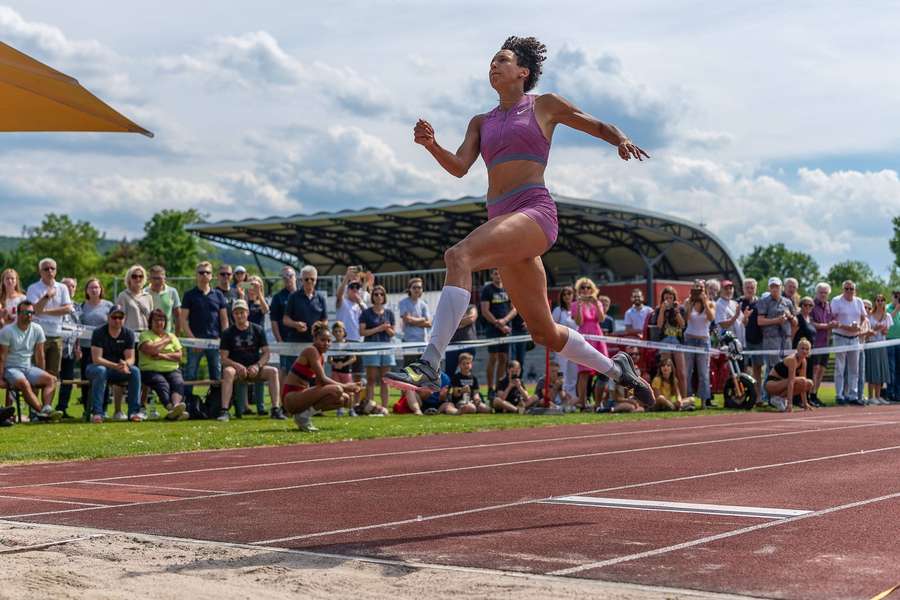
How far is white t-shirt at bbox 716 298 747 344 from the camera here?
1953 centimetres

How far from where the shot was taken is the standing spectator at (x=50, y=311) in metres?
15.9

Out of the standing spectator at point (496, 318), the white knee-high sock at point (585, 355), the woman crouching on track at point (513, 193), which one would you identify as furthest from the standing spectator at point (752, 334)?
the woman crouching on track at point (513, 193)

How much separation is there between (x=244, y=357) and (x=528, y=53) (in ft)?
33.0

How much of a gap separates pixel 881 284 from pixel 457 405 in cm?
12520

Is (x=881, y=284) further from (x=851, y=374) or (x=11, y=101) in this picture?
(x=11, y=101)

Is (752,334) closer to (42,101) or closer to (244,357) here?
(244,357)

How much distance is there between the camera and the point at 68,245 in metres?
92.9

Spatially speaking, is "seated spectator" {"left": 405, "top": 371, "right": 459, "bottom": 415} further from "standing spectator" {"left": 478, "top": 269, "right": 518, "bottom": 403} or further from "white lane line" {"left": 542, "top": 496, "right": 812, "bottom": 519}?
"white lane line" {"left": 542, "top": 496, "right": 812, "bottom": 519}

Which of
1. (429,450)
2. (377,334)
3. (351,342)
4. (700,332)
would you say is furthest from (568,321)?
(429,450)

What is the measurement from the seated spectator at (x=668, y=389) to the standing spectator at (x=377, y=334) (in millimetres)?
4122

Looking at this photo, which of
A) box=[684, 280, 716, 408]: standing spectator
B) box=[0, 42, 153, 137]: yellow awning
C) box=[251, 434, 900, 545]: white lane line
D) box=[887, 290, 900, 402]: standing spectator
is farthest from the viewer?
box=[887, 290, 900, 402]: standing spectator

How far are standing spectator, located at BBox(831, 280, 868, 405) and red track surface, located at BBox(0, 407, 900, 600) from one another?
9.48 metres

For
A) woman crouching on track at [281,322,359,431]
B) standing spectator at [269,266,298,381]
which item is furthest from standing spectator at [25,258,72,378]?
woman crouching on track at [281,322,359,431]

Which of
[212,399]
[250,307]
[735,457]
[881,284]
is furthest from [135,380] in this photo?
[881,284]
